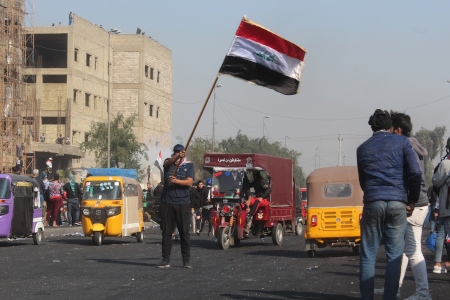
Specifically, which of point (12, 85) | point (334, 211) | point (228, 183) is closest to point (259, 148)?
point (12, 85)

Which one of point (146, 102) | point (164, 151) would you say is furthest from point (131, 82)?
point (164, 151)

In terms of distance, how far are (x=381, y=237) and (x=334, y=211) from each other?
10.6 metres

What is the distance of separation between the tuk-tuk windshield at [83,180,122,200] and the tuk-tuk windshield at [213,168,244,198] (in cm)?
294

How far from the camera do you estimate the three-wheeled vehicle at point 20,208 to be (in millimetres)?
22453

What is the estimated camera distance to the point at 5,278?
13.9 metres

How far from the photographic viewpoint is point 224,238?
75.0 ft

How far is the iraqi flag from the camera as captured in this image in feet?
48.1

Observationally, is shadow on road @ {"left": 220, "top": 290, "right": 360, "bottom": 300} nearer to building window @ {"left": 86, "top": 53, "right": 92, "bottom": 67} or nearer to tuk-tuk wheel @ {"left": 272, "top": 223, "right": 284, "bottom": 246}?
tuk-tuk wheel @ {"left": 272, "top": 223, "right": 284, "bottom": 246}

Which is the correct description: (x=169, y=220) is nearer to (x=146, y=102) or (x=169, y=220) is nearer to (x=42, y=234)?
(x=42, y=234)

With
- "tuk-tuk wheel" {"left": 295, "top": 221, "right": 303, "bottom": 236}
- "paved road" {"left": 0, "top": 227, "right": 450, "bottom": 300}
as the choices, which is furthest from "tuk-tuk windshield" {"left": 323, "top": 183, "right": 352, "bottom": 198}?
"tuk-tuk wheel" {"left": 295, "top": 221, "right": 303, "bottom": 236}

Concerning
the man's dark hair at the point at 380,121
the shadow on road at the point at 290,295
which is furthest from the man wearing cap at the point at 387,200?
the shadow on road at the point at 290,295

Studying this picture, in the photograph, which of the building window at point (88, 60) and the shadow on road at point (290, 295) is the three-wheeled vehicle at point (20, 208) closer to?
the shadow on road at point (290, 295)

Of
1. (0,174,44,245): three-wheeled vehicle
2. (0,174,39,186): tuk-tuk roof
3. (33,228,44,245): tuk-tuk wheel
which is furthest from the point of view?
(33,228,44,245): tuk-tuk wheel

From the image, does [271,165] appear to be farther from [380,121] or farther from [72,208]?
[380,121]
